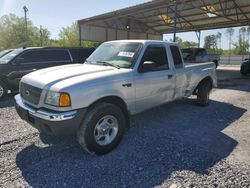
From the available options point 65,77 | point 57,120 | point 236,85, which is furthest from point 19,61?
point 236,85

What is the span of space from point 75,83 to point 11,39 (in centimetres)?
5020

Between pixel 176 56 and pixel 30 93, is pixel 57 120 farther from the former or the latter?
pixel 176 56

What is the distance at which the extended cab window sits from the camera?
4.53 m

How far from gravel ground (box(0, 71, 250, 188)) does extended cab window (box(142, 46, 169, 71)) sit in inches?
54.0

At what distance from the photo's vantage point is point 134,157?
362 cm

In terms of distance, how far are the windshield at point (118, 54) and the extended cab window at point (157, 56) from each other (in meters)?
0.23

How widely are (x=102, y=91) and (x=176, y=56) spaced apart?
2.63 m

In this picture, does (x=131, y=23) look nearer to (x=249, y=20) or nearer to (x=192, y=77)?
(x=249, y=20)

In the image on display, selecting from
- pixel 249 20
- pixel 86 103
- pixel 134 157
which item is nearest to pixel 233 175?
pixel 134 157

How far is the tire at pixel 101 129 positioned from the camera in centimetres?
341

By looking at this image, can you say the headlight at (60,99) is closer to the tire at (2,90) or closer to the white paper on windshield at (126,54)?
the white paper on windshield at (126,54)

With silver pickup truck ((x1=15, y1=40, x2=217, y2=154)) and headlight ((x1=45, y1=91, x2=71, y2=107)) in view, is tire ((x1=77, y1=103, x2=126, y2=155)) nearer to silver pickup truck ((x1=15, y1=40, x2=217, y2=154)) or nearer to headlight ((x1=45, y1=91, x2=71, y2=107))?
silver pickup truck ((x1=15, y1=40, x2=217, y2=154))

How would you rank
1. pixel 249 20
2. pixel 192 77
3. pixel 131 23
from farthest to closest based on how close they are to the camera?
pixel 131 23 < pixel 249 20 < pixel 192 77

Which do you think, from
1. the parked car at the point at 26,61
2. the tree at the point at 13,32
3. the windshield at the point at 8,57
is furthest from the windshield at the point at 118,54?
the tree at the point at 13,32
